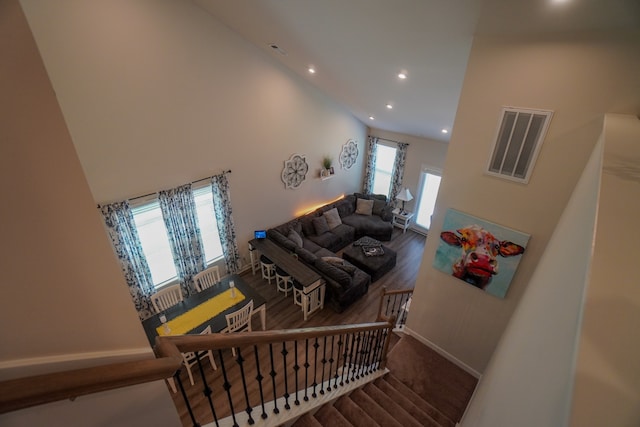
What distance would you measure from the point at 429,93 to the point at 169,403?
4.85 m

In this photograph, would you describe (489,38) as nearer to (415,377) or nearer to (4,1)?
(4,1)

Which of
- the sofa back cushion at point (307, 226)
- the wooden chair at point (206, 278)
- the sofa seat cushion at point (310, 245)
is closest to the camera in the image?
the wooden chair at point (206, 278)

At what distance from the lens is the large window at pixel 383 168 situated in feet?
29.2

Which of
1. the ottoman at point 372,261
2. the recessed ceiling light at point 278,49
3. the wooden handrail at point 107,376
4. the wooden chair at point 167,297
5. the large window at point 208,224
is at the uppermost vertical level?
the recessed ceiling light at point 278,49

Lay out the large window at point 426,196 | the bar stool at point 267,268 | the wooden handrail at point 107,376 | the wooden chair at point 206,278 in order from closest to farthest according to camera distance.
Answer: the wooden handrail at point 107,376 → the wooden chair at point 206,278 → the bar stool at point 267,268 → the large window at point 426,196

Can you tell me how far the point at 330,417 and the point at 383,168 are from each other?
7663mm

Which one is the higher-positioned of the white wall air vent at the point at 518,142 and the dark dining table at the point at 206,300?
the white wall air vent at the point at 518,142

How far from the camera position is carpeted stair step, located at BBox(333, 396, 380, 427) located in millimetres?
→ 2535

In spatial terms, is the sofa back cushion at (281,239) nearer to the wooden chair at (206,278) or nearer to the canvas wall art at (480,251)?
the wooden chair at (206,278)

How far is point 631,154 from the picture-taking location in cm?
132

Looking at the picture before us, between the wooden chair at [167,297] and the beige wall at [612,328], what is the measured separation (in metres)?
5.05

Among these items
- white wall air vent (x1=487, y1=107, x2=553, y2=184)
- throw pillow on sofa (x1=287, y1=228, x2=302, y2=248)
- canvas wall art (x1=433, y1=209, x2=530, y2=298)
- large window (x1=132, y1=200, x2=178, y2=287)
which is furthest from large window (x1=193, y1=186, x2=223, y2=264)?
white wall air vent (x1=487, y1=107, x2=553, y2=184)

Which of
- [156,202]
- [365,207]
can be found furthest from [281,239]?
[365,207]

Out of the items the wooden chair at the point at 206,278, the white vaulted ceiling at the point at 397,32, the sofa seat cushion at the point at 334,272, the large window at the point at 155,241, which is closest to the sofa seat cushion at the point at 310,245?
the sofa seat cushion at the point at 334,272
